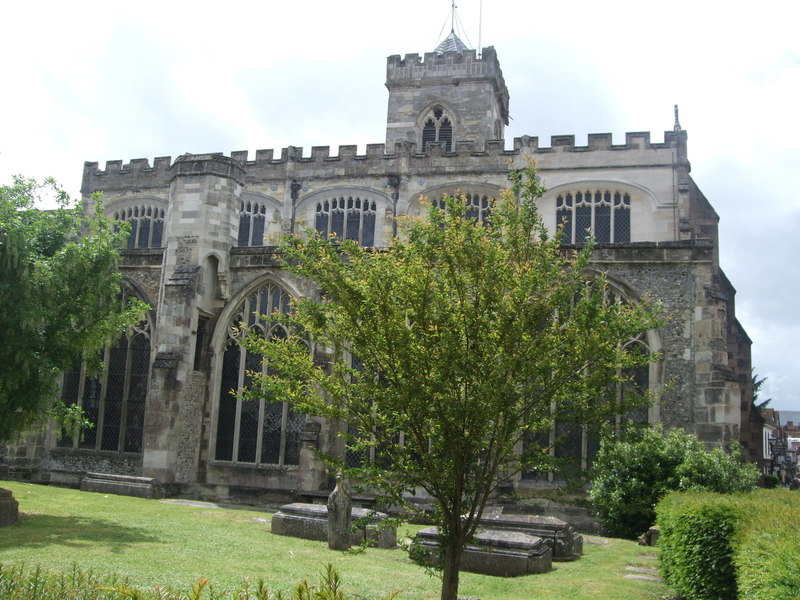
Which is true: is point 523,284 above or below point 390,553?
above

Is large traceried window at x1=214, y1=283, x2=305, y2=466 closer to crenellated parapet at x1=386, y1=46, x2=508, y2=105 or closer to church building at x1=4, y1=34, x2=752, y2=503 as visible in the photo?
church building at x1=4, y1=34, x2=752, y2=503

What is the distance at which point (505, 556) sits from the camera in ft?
35.9

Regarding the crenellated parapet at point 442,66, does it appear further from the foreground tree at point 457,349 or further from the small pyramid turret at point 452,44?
the foreground tree at point 457,349

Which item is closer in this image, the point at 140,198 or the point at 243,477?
the point at 243,477

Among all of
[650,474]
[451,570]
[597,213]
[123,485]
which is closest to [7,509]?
[123,485]

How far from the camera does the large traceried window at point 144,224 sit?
3159cm

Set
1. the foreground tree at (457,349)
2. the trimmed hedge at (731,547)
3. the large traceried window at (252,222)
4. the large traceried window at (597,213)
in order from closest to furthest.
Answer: the trimmed hedge at (731,547), the foreground tree at (457,349), the large traceried window at (597,213), the large traceried window at (252,222)

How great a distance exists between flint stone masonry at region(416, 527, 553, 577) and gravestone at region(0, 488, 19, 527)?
625 centimetres

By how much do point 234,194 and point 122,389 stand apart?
602 cm

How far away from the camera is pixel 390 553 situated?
12.0 meters

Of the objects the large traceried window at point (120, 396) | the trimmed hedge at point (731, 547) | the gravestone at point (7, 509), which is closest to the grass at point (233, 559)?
the gravestone at point (7, 509)

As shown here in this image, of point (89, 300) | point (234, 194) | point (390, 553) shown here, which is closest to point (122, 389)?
point (234, 194)

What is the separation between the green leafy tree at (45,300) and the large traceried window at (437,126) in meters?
22.0

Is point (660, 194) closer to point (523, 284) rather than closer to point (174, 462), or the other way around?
point (174, 462)
